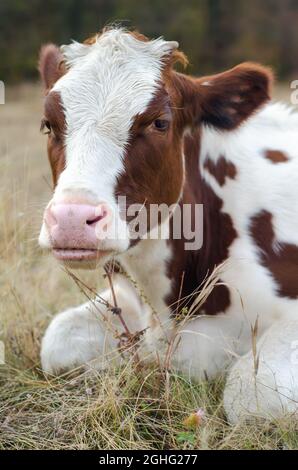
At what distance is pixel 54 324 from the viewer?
512cm

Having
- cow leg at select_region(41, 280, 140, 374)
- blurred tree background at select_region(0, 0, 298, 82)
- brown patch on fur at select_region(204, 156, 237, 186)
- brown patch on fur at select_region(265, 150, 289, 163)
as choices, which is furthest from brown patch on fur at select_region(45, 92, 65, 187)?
blurred tree background at select_region(0, 0, 298, 82)

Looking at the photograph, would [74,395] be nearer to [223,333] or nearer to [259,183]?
[223,333]

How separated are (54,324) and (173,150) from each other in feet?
5.02

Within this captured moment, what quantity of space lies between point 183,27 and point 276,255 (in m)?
28.2

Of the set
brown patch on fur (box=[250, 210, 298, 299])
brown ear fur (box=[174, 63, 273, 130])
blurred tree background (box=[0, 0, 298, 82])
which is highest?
blurred tree background (box=[0, 0, 298, 82])

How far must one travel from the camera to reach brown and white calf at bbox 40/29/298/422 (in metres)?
3.77

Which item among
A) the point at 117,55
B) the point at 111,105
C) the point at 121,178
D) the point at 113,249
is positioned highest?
the point at 117,55

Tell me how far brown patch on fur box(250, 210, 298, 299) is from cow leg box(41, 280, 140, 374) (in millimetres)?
837

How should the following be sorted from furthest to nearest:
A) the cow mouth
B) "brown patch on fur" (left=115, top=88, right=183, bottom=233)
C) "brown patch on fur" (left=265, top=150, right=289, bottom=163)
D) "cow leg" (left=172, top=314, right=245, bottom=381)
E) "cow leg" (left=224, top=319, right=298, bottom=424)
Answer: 1. "brown patch on fur" (left=265, top=150, right=289, bottom=163)
2. "cow leg" (left=172, top=314, right=245, bottom=381)
3. "cow leg" (left=224, top=319, right=298, bottom=424)
4. "brown patch on fur" (left=115, top=88, right=183, bottom=233)
5. the cow mouth

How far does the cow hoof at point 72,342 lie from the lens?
4.90 meters

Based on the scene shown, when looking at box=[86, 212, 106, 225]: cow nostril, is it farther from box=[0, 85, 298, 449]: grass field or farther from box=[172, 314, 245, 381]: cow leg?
box=[172, 314, 245, 381]: cow leg

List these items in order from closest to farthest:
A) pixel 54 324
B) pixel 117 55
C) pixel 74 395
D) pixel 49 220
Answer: pixel 49 220, pixel 117 55, pixel 74 395, pixel 54 324

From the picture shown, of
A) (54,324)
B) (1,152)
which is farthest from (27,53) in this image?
(54,324)

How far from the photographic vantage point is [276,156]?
489 centimetres
